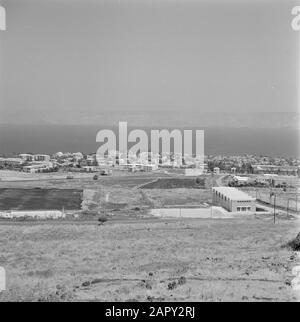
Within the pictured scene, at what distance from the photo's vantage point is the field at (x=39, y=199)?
20.0 meters

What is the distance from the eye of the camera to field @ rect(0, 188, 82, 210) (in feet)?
65.7

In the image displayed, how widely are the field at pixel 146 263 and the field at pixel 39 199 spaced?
281 inches

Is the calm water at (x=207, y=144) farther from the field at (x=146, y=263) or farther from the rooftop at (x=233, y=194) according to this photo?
the field at (x=146, y=263)

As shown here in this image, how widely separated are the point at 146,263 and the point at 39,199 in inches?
599

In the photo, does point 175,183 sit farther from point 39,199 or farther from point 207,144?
point 207,144

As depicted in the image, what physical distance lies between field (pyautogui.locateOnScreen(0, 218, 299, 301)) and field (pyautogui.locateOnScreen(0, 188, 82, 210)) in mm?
7146

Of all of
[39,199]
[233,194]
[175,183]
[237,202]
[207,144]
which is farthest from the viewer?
[207,144]

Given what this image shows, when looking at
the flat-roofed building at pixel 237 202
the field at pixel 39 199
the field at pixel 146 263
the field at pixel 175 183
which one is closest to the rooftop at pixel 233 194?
the flat-roofed building at pixel 237 202

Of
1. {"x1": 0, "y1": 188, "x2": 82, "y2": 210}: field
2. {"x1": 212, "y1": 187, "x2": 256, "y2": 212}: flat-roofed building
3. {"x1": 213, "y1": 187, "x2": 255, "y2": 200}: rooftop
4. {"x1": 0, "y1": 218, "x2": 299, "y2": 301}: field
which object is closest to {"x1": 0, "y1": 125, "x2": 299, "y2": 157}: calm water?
{"x1": 0, "y1": 188, "x2": 82, "y2": 210}: field

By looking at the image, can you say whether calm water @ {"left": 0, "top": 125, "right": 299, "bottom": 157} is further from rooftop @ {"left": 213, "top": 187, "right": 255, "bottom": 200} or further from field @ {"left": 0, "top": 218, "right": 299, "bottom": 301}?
field @ {"left": 0, "top": 218, "right": 299, "bottom": 301}

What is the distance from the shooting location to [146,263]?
306 inches

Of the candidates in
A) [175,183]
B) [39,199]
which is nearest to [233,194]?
[39,199]
